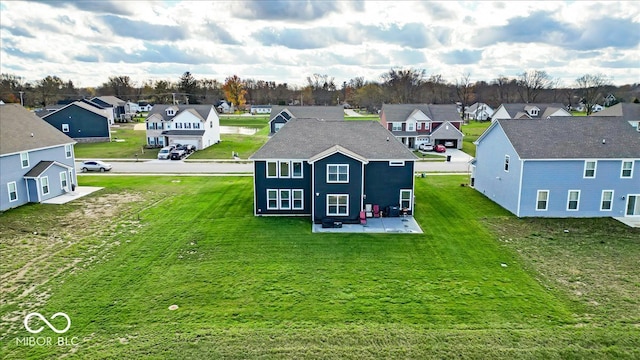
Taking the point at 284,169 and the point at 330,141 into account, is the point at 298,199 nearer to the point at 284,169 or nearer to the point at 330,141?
the point at 284,169

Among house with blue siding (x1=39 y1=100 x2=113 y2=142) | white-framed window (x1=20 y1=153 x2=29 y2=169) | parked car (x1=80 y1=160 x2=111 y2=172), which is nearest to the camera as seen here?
white-framed window (x1=20 y1=153 x2=29 y2=169)

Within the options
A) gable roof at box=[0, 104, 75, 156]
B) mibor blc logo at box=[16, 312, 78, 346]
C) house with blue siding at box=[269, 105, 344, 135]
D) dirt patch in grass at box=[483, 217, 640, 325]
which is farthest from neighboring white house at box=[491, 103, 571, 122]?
mibor blc logo at box=[16, 312, 78, 346]

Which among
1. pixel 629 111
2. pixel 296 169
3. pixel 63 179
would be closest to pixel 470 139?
pixel 629 111

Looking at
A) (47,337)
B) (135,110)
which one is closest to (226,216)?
(47,337)

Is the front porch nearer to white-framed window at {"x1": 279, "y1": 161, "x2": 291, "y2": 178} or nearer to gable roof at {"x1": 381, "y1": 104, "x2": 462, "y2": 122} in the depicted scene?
white-framed window at {"x1": 279, "y1": 161, "x2": 291, "y2": 178}

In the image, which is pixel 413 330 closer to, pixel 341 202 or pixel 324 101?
pixel 341 202

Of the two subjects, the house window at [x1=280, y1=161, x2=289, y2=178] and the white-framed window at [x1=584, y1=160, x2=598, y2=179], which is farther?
the house window at [x1=280, y1=161, x2=289, y2=178]

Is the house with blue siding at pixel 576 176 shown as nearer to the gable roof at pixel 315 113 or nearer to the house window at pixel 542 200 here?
the house window at pixel 542 200
